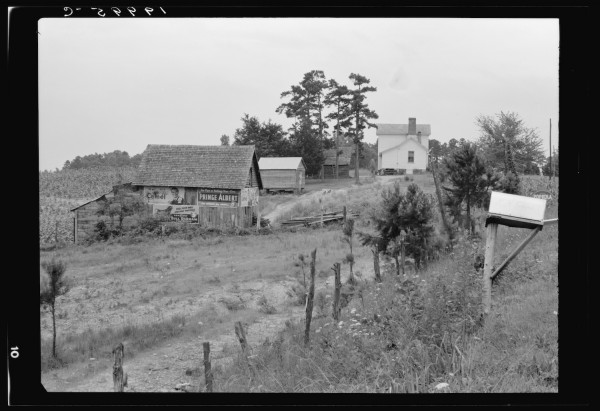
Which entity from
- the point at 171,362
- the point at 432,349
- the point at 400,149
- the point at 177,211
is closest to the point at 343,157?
the point at 400,149

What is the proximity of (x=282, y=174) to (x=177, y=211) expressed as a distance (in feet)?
18.5

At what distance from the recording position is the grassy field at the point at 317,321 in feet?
12.4

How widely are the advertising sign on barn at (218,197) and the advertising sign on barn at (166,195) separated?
2.55 feet

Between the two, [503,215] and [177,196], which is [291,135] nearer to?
[177,196]

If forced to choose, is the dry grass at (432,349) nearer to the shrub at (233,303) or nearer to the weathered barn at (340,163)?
the shrub at (233,303)

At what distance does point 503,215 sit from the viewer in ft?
14.9

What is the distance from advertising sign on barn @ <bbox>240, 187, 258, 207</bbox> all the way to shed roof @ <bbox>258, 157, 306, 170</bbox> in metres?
1.53

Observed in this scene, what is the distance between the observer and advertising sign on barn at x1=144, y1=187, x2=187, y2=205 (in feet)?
61.8

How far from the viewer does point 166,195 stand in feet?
62.0

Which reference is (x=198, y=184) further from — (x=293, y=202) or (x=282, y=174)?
(x=293, y=202)
